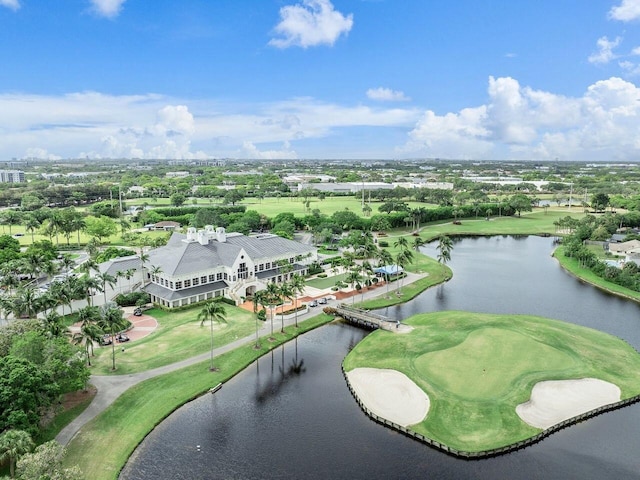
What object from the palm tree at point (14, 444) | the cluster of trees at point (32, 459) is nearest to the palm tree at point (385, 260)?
the cluster of trees at point (32, 459)

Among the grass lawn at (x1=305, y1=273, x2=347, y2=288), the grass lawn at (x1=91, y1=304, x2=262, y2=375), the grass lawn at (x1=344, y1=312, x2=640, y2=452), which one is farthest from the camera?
the grass lawn at (x1=305, y1=273, x2=347, y2=288)

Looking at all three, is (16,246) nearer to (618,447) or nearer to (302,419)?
(302,419)

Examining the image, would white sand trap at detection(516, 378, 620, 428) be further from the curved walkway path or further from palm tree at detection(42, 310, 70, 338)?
palm tree at detection(42, 310, 70, 338)

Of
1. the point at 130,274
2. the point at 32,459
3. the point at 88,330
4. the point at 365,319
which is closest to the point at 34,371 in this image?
A: the point at 32,459

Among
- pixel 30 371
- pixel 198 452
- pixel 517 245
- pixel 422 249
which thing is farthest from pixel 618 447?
pixel 517 245

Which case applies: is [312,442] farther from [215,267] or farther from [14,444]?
[215,267]

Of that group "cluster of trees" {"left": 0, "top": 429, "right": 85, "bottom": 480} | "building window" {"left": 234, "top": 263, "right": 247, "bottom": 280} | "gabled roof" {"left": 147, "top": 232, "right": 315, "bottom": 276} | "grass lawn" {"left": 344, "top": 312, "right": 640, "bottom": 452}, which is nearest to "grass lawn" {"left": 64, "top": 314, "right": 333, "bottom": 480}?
"cluster of trees" {"left": 0, "top": 429, "right": 85, "bottom": 480}

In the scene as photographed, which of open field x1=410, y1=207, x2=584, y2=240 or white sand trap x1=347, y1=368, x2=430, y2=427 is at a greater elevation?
open field x1=410, y1=207, x2=584, y2=240
